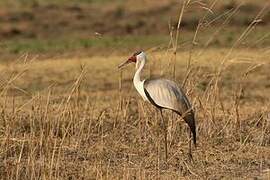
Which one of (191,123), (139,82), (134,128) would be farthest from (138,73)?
(134,128)

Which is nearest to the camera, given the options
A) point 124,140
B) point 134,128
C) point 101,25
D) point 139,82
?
point 139,82

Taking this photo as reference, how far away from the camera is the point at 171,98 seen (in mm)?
7328

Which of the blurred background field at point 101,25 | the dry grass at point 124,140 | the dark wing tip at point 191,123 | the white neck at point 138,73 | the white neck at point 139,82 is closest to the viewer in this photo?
the dry grass at point 124,140

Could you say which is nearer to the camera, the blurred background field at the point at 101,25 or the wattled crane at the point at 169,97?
the wattled crane at the point at 169,97

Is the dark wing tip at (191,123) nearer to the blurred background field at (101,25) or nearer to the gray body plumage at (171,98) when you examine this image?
the gray body plumage at (171,98)

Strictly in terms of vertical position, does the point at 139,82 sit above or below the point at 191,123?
above

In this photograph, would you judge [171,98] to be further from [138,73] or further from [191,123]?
[138,73]

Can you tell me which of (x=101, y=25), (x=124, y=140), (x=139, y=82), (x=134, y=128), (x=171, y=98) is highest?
(x=101, y=25)

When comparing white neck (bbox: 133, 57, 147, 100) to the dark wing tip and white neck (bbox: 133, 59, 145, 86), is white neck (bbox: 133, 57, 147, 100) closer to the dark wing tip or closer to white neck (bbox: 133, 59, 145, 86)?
white neck (bbox: 133, 59, 145, 86)

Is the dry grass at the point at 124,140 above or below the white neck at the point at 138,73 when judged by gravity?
below

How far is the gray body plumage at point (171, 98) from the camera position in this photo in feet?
24.0

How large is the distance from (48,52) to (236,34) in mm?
5938

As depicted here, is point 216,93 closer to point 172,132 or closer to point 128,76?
point 172,132

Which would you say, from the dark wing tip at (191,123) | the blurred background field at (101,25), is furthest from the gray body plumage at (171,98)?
the blurred background field at (101,25)
